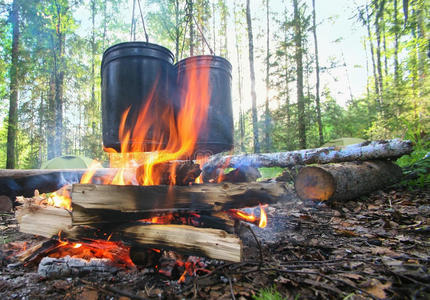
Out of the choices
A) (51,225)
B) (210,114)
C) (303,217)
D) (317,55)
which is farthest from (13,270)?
(317,55)

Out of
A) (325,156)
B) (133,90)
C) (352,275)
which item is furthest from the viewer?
(325,156)

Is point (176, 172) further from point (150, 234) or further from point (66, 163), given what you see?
point (66, 163)

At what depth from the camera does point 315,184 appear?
351 centimetres

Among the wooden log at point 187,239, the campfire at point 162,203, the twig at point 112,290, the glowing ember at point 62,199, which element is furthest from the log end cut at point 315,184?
the glowing ember at point 62,199

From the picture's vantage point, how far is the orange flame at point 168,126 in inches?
78.5

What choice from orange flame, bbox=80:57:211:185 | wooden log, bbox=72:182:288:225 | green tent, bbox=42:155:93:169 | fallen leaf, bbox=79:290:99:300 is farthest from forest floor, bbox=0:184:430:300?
green tent, bbox=42:155:93:169

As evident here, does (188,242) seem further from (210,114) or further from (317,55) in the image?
(317,55)

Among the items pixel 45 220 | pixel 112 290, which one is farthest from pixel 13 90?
pixel 112 290

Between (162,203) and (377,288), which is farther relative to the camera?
(162,203)

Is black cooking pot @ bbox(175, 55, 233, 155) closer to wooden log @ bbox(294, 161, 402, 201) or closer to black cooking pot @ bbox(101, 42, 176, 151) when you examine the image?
black cooking pot @ bbox(101, 42, 176, 151)

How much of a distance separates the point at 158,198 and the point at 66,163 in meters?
8.02

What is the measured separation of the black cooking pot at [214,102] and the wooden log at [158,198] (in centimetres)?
58

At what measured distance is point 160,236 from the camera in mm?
1555

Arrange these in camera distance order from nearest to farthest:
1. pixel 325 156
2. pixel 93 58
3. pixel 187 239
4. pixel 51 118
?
pixel 187 239 < pixel 325 156 < pixel 51 118 < pixel 93 58
